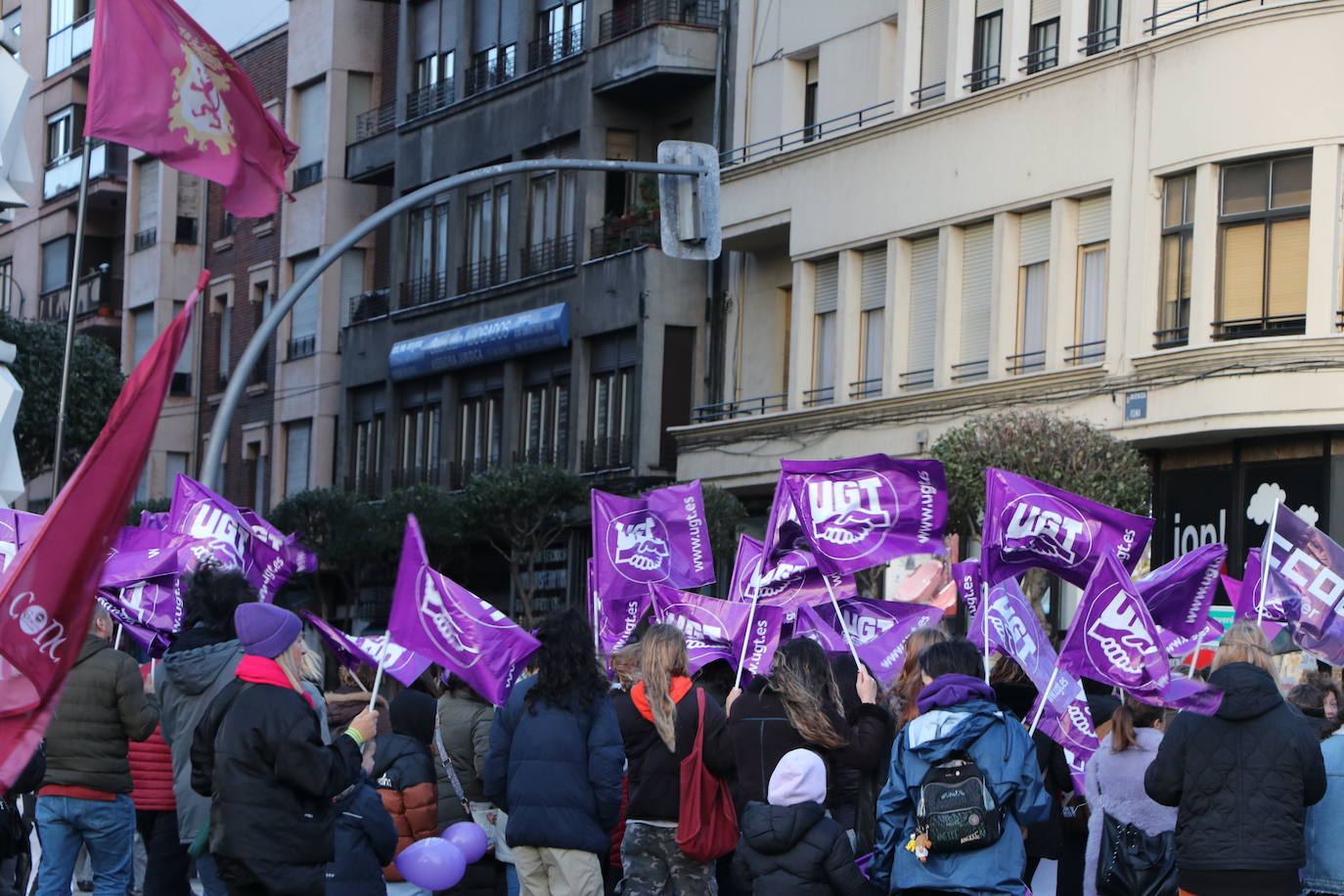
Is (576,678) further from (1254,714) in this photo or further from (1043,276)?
(1043,276)

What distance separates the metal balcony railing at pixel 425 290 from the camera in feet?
134

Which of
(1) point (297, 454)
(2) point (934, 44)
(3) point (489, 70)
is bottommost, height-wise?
(1) point (297, 454)

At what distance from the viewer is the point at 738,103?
109 ft

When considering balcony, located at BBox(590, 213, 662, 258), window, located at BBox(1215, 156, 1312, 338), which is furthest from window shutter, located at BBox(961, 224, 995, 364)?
balcony, located at BBox(590, 213, 662, 258)

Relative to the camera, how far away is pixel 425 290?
136ft

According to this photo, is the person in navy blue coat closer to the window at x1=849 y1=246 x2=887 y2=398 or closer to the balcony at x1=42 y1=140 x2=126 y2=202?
the window at x1=849 y1=246 x2=887 y2=398

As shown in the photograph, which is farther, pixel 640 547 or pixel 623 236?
pixel 623 236

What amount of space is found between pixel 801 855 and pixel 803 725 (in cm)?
121

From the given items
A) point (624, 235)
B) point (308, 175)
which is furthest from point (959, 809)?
point (308, 175)

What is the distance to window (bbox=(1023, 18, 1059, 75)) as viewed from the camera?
87.2 ft

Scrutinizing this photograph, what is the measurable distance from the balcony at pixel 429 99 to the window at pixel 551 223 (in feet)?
11.7

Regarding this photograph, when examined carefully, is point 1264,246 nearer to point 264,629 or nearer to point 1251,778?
point 1251,778

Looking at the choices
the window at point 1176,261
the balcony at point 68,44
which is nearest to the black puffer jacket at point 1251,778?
the window at point 1176,261

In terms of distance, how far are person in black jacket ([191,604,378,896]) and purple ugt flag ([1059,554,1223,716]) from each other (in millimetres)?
4084
